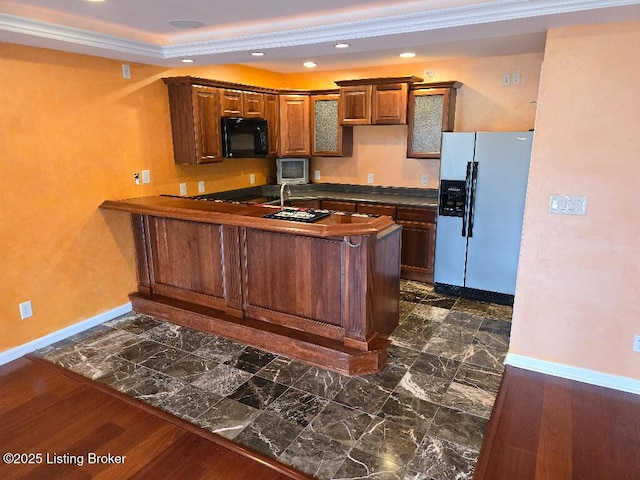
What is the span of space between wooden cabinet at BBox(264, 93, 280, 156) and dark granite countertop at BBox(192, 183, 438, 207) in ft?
1.90

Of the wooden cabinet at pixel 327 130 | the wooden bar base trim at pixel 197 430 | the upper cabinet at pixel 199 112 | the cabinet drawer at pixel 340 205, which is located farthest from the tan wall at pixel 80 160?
the cabinet drawer at pixel 340 205

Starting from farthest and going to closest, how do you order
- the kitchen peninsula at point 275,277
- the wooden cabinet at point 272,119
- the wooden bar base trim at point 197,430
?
the wooden cabinet at point 272,119
the kitchen peninsula at point 275,277
the wooden bar base trim at point 197,430

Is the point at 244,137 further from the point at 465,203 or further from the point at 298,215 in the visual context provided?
the point at 465,203

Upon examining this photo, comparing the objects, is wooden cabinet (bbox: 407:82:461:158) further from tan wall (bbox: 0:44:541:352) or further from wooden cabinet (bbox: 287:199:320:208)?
wooden cabinet (bbox: 287:199:320:208)

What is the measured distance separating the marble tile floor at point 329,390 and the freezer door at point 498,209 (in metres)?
0.49

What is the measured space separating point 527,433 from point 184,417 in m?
1.99

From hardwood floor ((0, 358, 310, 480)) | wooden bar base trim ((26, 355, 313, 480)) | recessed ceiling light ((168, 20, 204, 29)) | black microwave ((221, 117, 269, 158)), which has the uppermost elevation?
recessed ceiling light ((168, 20, 204, 29))

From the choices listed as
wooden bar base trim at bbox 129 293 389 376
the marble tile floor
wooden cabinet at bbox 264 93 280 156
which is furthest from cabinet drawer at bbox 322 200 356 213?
wooden bar base trim at bbox 129 293 389 376

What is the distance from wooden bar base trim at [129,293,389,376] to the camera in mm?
2984

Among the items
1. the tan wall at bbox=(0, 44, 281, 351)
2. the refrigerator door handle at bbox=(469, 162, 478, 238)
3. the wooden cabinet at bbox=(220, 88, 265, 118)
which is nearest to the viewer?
the tan wall at bbox=(0, 44, 281, 351)

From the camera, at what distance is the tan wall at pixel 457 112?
450cm

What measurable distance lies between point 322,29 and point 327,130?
8.18ft

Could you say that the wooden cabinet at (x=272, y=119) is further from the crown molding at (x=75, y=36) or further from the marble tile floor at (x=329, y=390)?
the marble tile floor at (x=329, y=390)

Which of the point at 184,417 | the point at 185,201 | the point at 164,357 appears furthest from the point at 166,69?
the point at 184,417
